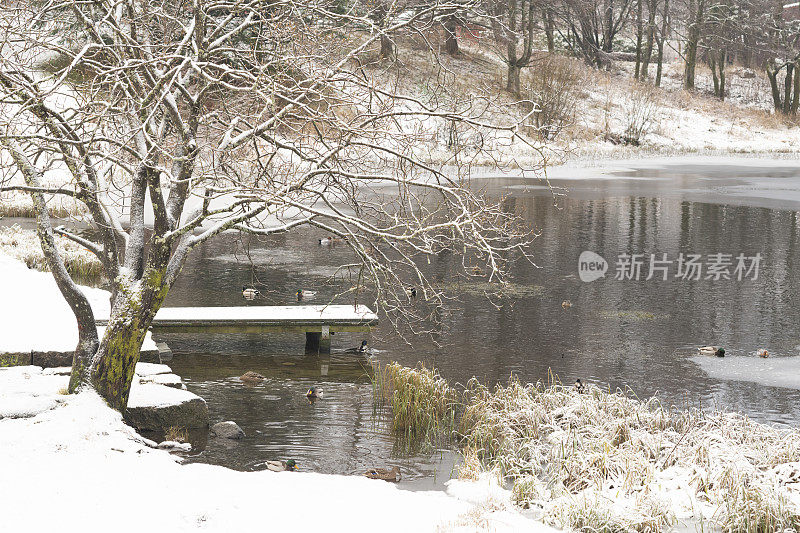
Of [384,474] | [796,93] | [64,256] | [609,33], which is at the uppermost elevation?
[609,33]

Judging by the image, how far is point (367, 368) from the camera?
442 inches

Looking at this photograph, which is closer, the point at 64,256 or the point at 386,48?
the point at 64,256

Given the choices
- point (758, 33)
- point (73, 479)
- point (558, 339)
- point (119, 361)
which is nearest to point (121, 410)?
point (119, 361)

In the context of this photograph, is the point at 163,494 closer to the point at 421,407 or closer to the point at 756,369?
the point at 421,407

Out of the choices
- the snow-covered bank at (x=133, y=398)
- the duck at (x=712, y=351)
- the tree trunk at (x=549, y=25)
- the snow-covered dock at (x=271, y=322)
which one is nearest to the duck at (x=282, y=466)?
the snow-covered bank at (x=133, y=398)

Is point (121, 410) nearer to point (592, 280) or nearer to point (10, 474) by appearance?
point (10, 474)

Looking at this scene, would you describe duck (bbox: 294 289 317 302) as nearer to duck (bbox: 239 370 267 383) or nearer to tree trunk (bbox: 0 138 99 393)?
duck (bbox: 239 370 267 383)

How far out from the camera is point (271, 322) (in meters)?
11.9
